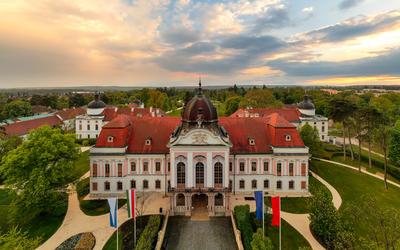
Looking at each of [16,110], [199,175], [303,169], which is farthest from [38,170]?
[16,110]

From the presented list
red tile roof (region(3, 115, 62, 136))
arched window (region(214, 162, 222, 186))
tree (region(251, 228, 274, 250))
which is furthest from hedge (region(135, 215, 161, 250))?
red tile roof (region(3, 115, 62, 136))

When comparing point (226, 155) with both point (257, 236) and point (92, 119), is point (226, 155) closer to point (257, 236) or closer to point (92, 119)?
point (257, 236)

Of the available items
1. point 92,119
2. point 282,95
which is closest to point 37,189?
point 92,119

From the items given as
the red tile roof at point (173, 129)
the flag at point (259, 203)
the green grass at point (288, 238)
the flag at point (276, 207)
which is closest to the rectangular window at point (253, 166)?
the red tile roof at point (173, 129)

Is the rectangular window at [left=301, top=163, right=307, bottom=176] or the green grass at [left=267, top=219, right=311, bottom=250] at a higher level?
the rectangular window at [left=301, top=163, right=307, bottom=176]

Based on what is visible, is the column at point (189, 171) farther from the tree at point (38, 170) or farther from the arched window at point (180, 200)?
the tree at point (38, 170)

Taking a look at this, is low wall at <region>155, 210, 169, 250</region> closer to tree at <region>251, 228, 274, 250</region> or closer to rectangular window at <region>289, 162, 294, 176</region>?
tree at <region>251, 228, 274, 250</region>

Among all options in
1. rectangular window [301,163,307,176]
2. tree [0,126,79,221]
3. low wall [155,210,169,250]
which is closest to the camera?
low wall [155,210,169,250]
